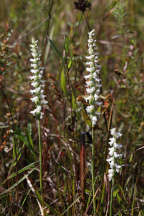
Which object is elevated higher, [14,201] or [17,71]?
[17,71]

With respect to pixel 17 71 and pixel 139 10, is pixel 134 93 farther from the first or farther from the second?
pixel 139 10

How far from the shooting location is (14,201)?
85.9 inches

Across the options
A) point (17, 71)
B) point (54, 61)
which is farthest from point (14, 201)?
point (54, 61)

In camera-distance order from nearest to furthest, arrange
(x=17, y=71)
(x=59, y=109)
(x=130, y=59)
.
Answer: (x=130, y=59) → (x=17, y=71) → (x=59, y=109)

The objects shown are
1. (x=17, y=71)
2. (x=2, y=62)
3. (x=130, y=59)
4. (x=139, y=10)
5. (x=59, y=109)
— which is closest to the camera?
(x=2, y=62)

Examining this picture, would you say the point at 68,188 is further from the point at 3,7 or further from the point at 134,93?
the point at 3,7

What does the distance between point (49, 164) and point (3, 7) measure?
12.3ft

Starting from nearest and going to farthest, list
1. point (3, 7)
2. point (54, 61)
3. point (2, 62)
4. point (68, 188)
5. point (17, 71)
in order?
1. point (68, 188)
2. point (2, 62)
3. point (17, 71)
4. point (54, 61)
5. point (3, 7)

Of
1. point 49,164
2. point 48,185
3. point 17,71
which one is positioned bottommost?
point 48,185

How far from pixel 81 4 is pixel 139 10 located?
13.0ft

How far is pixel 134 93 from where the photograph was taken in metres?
3.07

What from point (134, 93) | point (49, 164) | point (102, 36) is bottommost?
point (49, 164)

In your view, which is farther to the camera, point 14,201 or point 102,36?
point 102,36

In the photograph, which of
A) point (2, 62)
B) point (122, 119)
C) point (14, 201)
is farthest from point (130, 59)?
point (14, 201)
